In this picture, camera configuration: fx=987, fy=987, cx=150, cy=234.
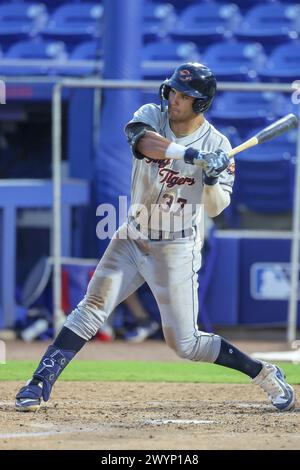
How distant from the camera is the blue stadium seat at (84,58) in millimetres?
10508

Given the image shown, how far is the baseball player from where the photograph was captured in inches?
188

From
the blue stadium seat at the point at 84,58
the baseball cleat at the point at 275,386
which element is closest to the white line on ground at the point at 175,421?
the baseball cleat at the point at 275,386

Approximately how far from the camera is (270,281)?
30.5ft

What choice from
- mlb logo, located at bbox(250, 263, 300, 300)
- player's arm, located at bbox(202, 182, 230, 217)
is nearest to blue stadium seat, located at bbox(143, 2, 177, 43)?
mlb logo, located at bbox(250, 263, 300, 300)

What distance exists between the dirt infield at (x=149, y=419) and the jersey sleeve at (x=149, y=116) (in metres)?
1.43

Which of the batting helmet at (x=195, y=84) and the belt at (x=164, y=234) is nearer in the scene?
the batting helmet at (x=195, y=84)

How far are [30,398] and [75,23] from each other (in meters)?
8.01

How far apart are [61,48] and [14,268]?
10.9 ft

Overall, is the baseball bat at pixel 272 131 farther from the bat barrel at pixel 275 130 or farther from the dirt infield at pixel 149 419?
the dirt infield at pixel 149 419

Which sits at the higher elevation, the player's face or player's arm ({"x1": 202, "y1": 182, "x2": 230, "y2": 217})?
the player's face

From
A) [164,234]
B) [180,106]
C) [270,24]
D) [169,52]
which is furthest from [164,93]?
[270,24]

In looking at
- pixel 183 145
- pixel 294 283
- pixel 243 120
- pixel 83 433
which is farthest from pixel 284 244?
pixel 83 433

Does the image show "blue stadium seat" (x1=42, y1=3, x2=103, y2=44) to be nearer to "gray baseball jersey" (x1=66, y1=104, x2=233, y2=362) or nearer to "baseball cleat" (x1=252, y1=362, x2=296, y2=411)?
"gray baseball jersey" (x1=66, y1=104, x2=233, y2=362)

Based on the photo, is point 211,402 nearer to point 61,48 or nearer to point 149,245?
point 149,245
